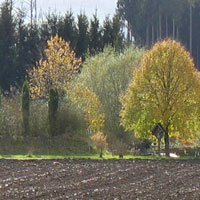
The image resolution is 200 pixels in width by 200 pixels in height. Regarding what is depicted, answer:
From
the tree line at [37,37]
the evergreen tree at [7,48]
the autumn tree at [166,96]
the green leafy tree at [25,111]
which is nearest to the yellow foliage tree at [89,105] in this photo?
the green leafy tree at [25,111]

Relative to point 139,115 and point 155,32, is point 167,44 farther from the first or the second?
point 155,32

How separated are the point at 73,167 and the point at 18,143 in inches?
589

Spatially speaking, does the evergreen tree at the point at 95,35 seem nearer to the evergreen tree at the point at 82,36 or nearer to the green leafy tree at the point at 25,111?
the evergreen tree at the point at 82,36

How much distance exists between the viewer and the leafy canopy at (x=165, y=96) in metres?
40.1

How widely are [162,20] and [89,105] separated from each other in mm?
63104

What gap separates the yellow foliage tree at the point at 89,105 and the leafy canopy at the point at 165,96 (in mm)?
5770

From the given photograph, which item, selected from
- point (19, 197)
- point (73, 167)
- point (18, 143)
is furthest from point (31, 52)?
point (19, 197)

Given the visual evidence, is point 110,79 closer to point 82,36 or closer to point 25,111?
point 25,111

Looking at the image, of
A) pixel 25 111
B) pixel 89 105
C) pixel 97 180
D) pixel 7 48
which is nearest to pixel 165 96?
pixel 89 105

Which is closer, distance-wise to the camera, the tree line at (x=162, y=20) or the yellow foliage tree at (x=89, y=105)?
the yellow foliage tree at (x=89, y=105)

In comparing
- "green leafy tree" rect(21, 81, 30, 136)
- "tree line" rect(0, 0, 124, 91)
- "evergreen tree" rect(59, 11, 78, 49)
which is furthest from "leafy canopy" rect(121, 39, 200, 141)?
"evergreen tree" rect(59, 11, 78, 49)

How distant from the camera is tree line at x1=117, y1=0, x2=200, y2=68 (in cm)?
10425

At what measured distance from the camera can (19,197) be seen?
17.4 m

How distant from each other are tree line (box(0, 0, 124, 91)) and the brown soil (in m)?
31.3
